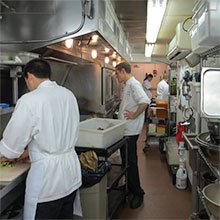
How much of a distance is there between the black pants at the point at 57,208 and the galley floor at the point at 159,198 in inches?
41.6

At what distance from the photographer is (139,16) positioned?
511 cm

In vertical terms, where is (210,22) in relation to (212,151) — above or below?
above

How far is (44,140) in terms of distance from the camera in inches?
73.4

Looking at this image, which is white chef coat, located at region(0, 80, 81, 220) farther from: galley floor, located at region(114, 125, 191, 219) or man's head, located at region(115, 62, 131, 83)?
man's head, located at region(115, 62, 131, 83)

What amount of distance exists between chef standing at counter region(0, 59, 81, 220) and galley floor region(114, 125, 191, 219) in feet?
4.37

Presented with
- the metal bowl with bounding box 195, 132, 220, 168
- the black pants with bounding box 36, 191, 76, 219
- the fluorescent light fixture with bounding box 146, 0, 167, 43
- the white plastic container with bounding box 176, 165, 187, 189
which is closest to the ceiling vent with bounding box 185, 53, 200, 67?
the fluorescent light fixture with bounding box 146, 0, 167, 43

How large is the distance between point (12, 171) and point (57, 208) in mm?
398

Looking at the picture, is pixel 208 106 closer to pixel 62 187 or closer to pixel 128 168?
pixel 62 187

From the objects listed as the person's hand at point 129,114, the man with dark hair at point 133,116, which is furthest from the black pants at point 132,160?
the person's hand at point 129,114

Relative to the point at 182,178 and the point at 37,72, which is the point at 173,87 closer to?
the point at 182,178

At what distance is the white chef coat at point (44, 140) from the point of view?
1822mm

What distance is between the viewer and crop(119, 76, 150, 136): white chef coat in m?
3.32

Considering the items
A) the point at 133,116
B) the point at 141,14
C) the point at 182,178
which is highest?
the point at 141,14

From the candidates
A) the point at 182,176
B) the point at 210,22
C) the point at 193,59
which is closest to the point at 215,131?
the point at 210,22
